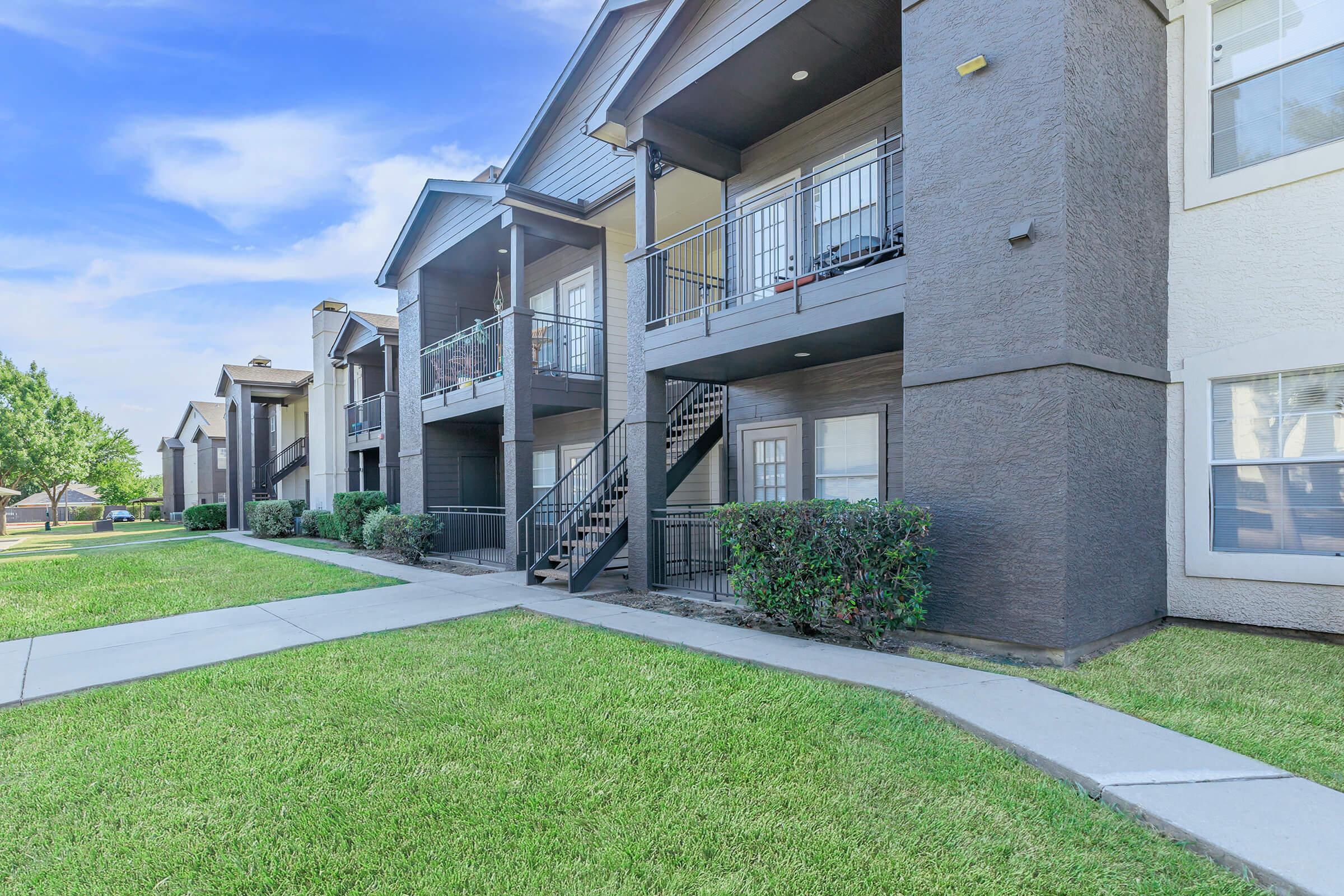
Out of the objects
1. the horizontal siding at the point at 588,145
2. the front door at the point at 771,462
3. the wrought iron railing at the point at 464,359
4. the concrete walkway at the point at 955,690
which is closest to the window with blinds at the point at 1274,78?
the concrete walkway at the point at 955,690

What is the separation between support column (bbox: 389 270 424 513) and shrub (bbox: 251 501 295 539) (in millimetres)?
8166

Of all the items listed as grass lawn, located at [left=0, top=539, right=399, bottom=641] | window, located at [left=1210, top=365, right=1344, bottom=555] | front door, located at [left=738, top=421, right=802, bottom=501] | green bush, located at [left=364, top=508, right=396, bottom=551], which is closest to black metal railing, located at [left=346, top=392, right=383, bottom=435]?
green bush, located at [left=364, top=508, right=396, bottom=551]

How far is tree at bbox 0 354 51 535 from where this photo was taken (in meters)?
34.6

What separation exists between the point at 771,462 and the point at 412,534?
298 inches

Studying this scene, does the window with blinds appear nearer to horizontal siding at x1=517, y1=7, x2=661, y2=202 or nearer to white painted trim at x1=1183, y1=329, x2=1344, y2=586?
white painted trim at x1=1183, y1=329, x2=1344, y2=586

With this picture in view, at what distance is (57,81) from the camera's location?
19406 mm

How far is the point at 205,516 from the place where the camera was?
2733 cm

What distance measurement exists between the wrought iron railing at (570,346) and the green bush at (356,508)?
283 inches

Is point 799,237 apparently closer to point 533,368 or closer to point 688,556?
point 688,556

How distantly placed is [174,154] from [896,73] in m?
21.4

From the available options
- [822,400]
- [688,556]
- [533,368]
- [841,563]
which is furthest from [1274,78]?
[533,368]

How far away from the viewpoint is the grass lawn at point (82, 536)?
22.3m

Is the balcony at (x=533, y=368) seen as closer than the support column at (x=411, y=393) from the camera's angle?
Yes

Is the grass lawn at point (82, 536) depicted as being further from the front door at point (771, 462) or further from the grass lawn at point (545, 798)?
the grass lawn at point (545, 798)
